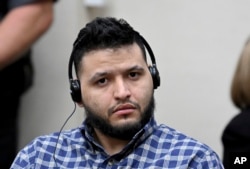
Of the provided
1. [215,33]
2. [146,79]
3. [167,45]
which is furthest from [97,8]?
[146,79]

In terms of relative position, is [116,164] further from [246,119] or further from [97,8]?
[97,8]

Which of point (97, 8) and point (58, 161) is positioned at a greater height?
point (97, 8)

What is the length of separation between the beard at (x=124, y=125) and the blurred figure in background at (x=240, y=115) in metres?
0.72

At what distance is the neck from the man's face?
0.04 metres

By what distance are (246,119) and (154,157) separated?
0.79 metres

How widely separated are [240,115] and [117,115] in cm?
87

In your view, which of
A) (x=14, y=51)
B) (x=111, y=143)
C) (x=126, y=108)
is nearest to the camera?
(x=126, y=108)

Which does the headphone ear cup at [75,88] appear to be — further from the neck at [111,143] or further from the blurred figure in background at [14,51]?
the blurred figure in background at [14,51]

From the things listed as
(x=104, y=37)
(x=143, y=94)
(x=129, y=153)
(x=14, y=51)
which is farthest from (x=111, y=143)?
(x=14, y=51)

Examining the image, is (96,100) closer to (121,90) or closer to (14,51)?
(121,90)

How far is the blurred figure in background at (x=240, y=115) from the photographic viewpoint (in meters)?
2.11

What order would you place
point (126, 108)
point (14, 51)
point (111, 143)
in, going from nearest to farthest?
point (126, 108), point (111, 143), point (14, 51)

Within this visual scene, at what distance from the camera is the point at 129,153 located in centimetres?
146

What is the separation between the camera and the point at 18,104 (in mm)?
2484
